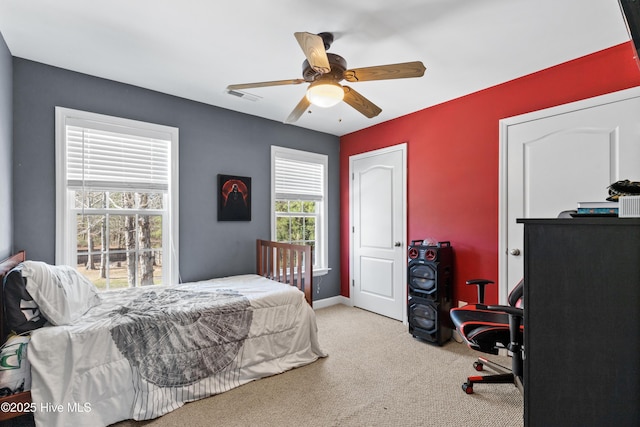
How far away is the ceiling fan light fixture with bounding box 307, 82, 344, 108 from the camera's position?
1.89 metres

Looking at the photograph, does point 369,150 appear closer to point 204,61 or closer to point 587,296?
point 204,61

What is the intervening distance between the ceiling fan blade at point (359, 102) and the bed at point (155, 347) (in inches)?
52.9

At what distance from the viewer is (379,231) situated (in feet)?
12.6

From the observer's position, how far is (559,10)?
1.75m

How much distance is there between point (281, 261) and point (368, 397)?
67.3 inches

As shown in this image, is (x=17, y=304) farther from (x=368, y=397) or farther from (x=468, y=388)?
(x=468, y=388)

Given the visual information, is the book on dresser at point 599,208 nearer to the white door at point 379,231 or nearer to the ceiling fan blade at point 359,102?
the ceiling fan blade at point 359,102

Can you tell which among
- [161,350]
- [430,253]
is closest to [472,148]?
[430,253]

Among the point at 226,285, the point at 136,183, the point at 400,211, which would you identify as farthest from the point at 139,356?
the point at 400,211

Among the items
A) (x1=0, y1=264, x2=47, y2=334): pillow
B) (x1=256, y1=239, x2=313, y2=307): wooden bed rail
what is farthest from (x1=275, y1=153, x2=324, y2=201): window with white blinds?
(x1=0, y1=264, x2=47, y2=334): pillow

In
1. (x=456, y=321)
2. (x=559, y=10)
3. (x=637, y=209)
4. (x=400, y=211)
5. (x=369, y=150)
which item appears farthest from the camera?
(x=369, y=150)

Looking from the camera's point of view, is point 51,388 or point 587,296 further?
point 51,388

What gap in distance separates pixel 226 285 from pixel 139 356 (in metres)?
1.00

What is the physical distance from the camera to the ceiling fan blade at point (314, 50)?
1.48 metres
